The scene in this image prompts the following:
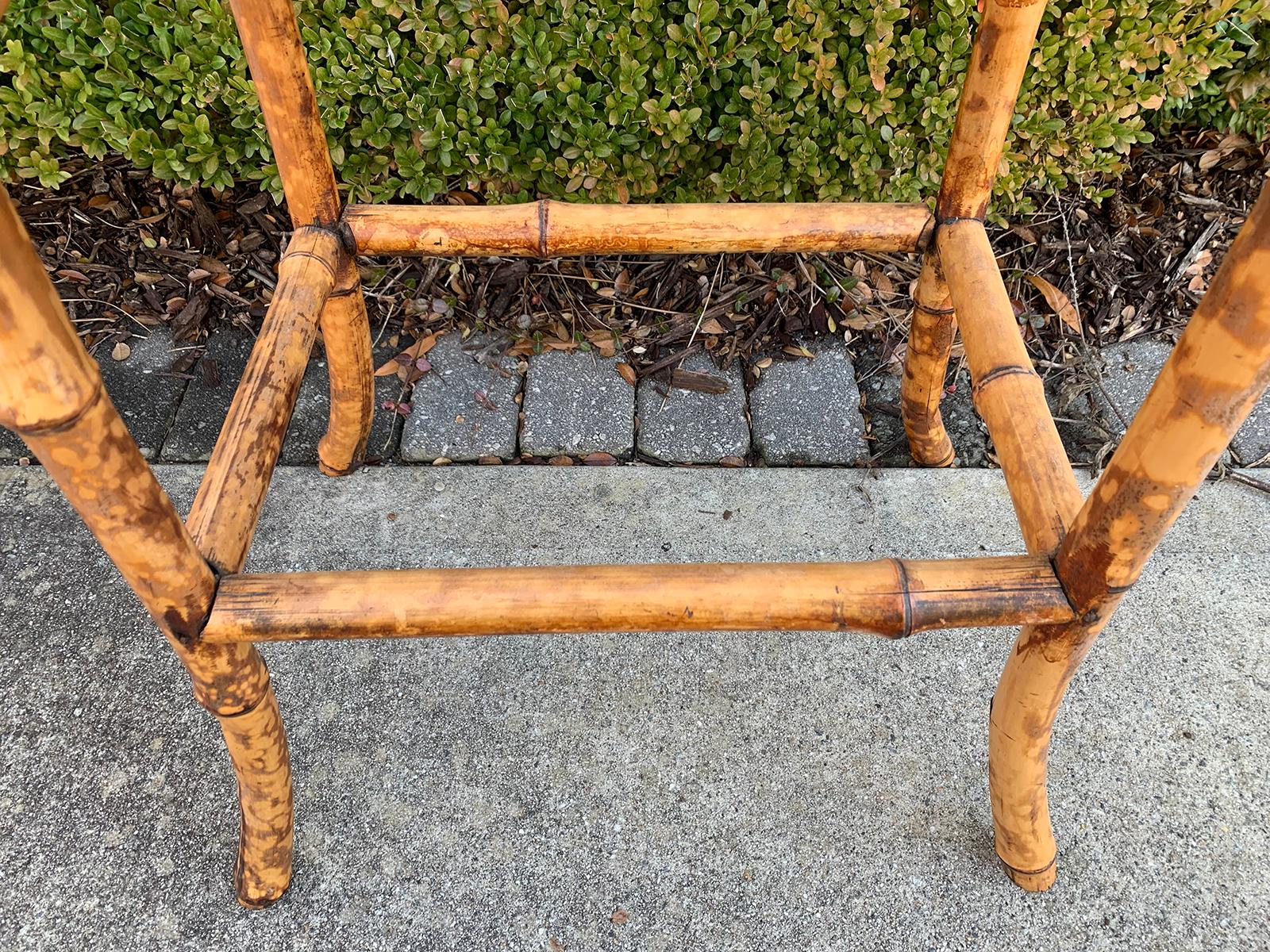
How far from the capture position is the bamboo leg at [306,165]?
1.01 metres

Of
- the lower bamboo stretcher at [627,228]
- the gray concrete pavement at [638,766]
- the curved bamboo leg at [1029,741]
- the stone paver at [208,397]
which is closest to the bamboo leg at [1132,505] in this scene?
the curved bamboo leg at [1029,741]

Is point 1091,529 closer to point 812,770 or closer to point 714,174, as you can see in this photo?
point 812,770

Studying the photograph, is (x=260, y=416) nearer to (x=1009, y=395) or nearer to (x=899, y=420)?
(x=1009, y=395)

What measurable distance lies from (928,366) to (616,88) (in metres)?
0.69

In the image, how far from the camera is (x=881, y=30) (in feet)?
4.48

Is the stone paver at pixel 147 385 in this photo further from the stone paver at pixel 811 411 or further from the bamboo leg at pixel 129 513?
the stone paver at pixel 811 411

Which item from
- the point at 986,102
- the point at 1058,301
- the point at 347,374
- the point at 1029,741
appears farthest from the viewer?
the point at 1058,301

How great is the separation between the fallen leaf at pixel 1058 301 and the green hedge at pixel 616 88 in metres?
0.20

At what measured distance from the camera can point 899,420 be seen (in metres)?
1.57

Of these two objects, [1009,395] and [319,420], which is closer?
[1009,395]

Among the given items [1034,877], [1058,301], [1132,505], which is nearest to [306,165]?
[1132,505]

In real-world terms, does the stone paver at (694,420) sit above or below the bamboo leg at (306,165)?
below

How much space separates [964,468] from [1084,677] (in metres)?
0.41

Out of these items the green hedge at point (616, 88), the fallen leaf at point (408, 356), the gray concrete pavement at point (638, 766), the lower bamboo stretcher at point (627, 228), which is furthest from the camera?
the fallen leaf at point (408, 356)
